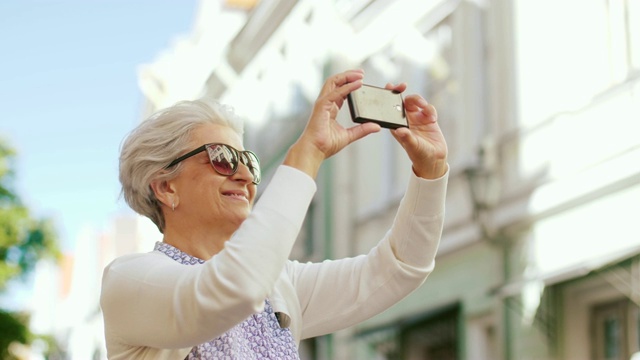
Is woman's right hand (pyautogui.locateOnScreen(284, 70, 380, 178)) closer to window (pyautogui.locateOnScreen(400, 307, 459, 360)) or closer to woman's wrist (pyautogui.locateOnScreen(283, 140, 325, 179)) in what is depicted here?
woman's wrist (pyautogui.locateOnScreen(283, 140, 325, 179))

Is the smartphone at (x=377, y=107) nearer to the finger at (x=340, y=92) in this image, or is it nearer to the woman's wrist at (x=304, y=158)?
the finger at (x=340, y=92)

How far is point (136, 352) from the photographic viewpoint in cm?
233

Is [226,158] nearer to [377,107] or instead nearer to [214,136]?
[214,136]

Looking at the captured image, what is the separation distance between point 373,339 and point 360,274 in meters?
10.7

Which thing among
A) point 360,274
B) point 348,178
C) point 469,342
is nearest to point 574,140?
point 469,342

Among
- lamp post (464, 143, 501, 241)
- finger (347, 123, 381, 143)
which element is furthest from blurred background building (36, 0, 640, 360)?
finger (347, 123, 381, 143)

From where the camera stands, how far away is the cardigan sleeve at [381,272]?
101 inches

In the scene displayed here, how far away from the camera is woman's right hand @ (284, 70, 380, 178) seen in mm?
2244

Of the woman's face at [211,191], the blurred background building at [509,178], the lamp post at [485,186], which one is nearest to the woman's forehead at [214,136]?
the woman's face at [211,191]

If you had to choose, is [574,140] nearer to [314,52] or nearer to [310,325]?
[310,325]

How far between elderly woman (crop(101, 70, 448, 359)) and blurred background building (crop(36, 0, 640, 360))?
608 cm

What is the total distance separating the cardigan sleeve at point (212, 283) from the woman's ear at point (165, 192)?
0.30 m

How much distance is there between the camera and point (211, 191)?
2.54 metres

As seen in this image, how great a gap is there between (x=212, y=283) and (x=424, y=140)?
2.04ft
